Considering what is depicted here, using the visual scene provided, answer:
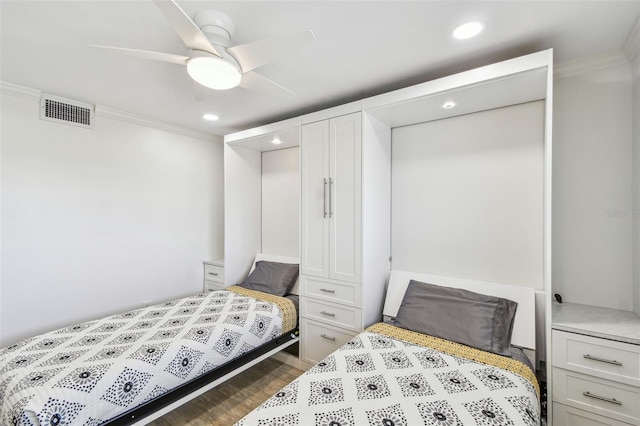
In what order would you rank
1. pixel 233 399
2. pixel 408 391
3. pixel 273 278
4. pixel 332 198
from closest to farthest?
pixel 408 391, pixel 233 399, pixel 332 198, pixel 273 278

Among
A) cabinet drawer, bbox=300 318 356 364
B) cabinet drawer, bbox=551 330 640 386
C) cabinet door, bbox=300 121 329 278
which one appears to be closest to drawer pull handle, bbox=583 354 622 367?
cabinet drawer, bbox=551 330 640 386

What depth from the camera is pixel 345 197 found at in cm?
241

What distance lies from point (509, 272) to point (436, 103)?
4.51 feet

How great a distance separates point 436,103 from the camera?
2.11 metres

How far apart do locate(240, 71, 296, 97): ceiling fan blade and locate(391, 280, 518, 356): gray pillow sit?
1741 mm

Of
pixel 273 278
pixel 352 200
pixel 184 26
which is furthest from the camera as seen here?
pixel 273 278

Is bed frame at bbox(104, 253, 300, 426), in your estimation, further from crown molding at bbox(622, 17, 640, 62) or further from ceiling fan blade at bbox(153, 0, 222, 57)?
crown molding at bbox(622, 17, 640, 62)

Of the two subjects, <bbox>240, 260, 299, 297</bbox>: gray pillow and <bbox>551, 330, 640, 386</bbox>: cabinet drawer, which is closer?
<bbox>551, 330, 640, 386</bbox>: cabinet drawer

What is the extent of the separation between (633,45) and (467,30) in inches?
39.7

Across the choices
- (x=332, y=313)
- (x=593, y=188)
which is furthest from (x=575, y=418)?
(x=332, y=313)

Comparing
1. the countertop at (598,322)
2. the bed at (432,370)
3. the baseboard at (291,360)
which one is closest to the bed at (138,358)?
the baseboard at (291,360)

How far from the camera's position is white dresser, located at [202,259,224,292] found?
3503mm

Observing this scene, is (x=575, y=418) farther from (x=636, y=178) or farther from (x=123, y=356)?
(x=123, y=356)

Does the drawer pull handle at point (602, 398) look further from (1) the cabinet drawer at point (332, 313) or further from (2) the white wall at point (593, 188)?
(1) the cabinet drawer at point (332, 313)
